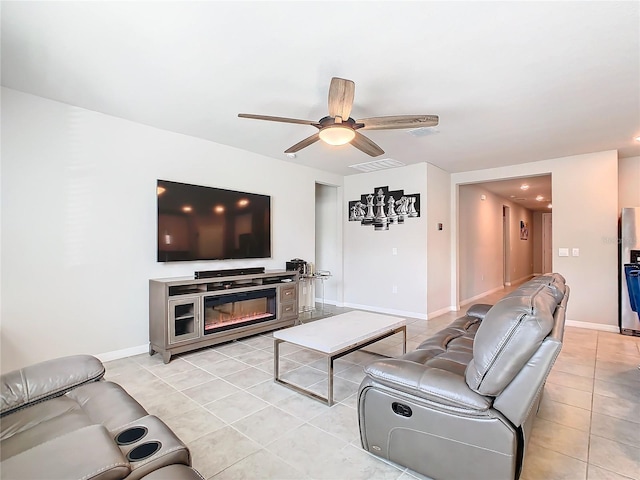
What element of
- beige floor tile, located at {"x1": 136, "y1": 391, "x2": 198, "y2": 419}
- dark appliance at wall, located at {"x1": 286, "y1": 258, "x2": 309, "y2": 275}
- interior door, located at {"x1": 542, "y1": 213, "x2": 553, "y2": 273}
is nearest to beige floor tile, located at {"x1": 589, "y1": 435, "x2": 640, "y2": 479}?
beige floor tile, located at {"x1": 136, "y1": 391, "x2": 198, "y2": 419}

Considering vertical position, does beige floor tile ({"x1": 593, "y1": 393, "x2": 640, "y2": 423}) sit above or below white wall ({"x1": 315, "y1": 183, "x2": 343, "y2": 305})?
below

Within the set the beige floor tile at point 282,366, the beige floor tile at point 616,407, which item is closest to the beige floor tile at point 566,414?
the beige floor tile at point 616,407

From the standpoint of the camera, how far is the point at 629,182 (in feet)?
15.9

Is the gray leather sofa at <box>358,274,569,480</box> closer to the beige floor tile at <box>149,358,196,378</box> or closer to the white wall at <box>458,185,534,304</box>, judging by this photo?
the beige floor tile at <box>149,358,196,378</box>

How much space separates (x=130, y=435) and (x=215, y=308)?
2.62m

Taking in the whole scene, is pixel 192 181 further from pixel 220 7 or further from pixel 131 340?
pixel 220 7

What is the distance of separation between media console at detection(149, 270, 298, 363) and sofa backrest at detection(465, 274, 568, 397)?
2.87 metres

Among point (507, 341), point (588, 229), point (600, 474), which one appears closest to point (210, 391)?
point (507, 341)

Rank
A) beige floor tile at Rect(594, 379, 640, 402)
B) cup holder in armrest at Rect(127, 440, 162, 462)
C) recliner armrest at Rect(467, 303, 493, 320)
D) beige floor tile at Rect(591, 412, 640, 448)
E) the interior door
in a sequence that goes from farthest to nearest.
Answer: the interior door < recliner armrest at Rect(467, 303, 493, 320) < beige floor tile at Rect(594, 379, 640, 402) < beige floor tile at Rect(591, 412, 640, 448) < cup holder in armrest at Rect(127, 440, 162, 462)

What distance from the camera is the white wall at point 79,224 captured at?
277 centimetres

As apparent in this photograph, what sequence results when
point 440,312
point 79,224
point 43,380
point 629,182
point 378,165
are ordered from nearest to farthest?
1. point 43,380
2. point 79,224
3. point 629,182
4. point 378,165
5. point 440,312

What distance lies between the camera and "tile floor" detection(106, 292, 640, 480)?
1748 millimetres

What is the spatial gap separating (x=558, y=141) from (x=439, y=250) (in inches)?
88.6

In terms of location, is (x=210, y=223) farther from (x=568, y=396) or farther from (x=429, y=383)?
(x=568, y=396)
